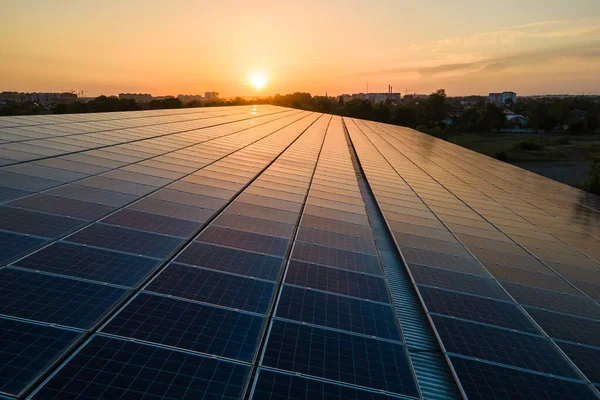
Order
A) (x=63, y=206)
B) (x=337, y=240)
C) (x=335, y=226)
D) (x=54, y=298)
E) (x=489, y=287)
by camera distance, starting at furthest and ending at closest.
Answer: (x=335, y=226) < (x=337, y=240) < (x=63, y=206) < (x=489, y=287) < (x=54, y=298)

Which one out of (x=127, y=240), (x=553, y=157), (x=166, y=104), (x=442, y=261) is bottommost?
(x=553, y=157)

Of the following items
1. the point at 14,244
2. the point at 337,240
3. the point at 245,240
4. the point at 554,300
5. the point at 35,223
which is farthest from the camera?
the point at 337,240

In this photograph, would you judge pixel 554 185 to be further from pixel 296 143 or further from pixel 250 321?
pixel 250 321

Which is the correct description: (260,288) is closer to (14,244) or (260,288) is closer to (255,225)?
(255,225)

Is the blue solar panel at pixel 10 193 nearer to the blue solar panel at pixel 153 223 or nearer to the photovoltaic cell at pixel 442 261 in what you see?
the blue solar panel at pixel 153 223

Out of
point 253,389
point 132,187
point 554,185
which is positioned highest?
point 132,187

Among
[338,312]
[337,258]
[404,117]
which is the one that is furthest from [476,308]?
[404,117]

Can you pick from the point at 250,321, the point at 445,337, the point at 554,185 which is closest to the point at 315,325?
the point at 250,321

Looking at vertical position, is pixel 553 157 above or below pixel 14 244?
below
